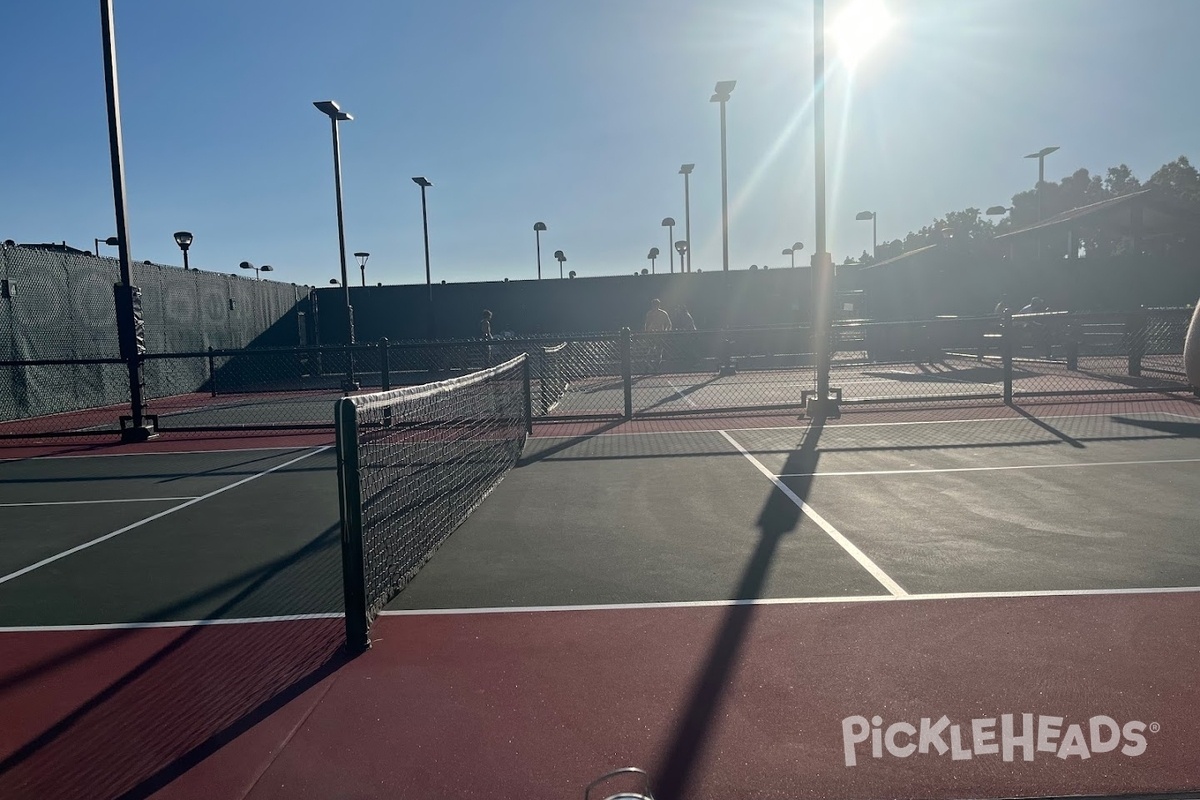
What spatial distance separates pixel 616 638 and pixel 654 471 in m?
4.70

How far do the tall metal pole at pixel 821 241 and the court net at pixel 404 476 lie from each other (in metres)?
5.20

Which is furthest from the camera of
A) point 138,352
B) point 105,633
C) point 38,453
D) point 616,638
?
point 138,352

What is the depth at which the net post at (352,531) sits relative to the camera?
4.02 metres

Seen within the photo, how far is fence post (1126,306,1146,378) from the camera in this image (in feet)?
51.9

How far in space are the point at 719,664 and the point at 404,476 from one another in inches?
117

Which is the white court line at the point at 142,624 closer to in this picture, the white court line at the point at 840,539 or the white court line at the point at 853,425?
the white court line at the point at 840,539

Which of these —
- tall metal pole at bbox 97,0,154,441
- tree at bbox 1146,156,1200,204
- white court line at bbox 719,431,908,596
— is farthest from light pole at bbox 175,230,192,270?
tree at bbox 1146,156,1200,204

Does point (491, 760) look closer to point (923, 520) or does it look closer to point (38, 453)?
point (923, 520)

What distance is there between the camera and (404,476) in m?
5.84

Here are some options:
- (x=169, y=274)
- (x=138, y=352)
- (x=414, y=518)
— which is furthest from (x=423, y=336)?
(x=414, y=518)

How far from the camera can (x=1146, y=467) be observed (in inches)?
313

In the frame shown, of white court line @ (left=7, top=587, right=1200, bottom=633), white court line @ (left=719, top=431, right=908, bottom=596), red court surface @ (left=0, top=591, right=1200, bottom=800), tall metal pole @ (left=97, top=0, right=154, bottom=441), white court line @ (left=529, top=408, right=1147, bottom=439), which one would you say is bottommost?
red court surface @ (left=0, top=591, right=1200, bottom=800)

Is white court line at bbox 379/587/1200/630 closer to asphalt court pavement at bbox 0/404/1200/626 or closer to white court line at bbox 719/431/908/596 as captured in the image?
asphalt court pavement at bbox 0/404/1200/626

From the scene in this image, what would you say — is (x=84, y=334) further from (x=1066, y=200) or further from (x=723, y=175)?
(x=1066, y=200)
